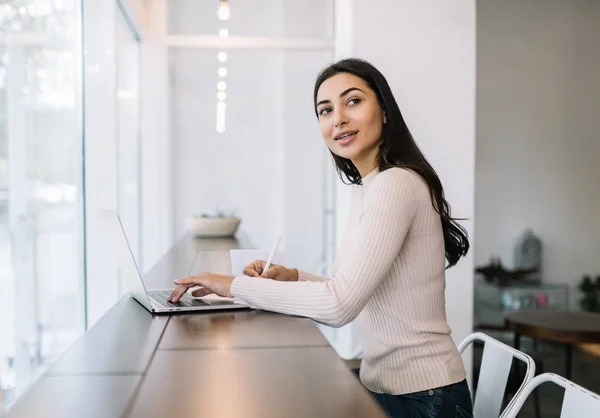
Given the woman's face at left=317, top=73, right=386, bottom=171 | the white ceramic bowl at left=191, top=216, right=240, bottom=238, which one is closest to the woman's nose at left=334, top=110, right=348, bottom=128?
the woman's face at left=317, top=73, right=386, bottom=171

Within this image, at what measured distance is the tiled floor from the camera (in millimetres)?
3539

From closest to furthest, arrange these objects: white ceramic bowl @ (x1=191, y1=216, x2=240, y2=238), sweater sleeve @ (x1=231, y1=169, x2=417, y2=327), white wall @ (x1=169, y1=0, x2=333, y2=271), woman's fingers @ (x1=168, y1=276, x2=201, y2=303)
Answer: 1. sweater sleeve @ (x1=231, y1=169, x2=417, y2=327)
2. woman's fingers @ (x1=168, y1=276, x2=201, y2=303)
3. white ceramic bowl @ (x1=191, y1=216, x2=240, y2=238)
4. white wall @ (x1=169, y1=0, x2=333, y2=271)

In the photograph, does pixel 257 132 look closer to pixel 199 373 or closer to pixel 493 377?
pixel 493 377

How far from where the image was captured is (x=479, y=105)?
5.82m

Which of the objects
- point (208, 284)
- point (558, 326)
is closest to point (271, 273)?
point (208, 284)

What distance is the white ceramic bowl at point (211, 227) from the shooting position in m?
3.72

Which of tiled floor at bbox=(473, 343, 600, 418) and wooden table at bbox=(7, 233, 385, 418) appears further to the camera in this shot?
tiled floor at bbox=(473, 343, 600, 418)

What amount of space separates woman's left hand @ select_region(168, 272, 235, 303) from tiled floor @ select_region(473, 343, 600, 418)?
248 cm

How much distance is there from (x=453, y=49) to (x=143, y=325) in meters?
2.76

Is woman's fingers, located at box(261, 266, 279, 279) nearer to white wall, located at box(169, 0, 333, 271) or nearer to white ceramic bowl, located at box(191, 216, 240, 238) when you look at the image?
white ceramic bowl, located at box(191, 216, 240, 238)

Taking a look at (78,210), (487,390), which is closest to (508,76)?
(78,210)

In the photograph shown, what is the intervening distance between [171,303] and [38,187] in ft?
2.91

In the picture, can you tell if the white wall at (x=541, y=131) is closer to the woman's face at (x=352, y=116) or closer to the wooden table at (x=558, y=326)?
the wooden table at (x=558, y=326)

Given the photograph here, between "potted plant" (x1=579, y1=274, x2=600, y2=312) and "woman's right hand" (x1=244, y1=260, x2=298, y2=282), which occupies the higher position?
"woman's right hand" (x1=244, y1=260, x2=298, y2=282)
